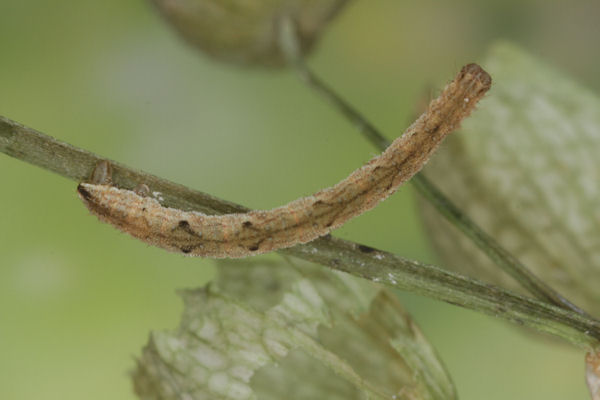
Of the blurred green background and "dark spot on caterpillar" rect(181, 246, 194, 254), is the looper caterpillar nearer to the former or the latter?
"dark spot on caterpillar" rect(181, 246, 194, 254)

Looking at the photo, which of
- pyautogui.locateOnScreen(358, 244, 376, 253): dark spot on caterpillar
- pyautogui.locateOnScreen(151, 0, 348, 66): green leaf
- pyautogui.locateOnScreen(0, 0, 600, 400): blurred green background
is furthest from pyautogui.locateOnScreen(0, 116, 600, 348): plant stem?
pyautogui.locateOnScreen(151, 0, 348, 66): green leaf

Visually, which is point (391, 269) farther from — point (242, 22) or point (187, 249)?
point (242, 22)

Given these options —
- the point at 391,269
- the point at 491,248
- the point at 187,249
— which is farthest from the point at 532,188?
the point at 187,249

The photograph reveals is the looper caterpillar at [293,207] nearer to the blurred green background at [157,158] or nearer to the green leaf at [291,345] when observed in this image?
the green leaf at [291,345]

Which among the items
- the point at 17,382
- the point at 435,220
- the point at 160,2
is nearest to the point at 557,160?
the point at 435,220

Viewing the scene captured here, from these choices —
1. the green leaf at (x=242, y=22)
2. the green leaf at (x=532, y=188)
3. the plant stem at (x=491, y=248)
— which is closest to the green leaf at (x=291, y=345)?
the plant stem at (x=491, y=248)
